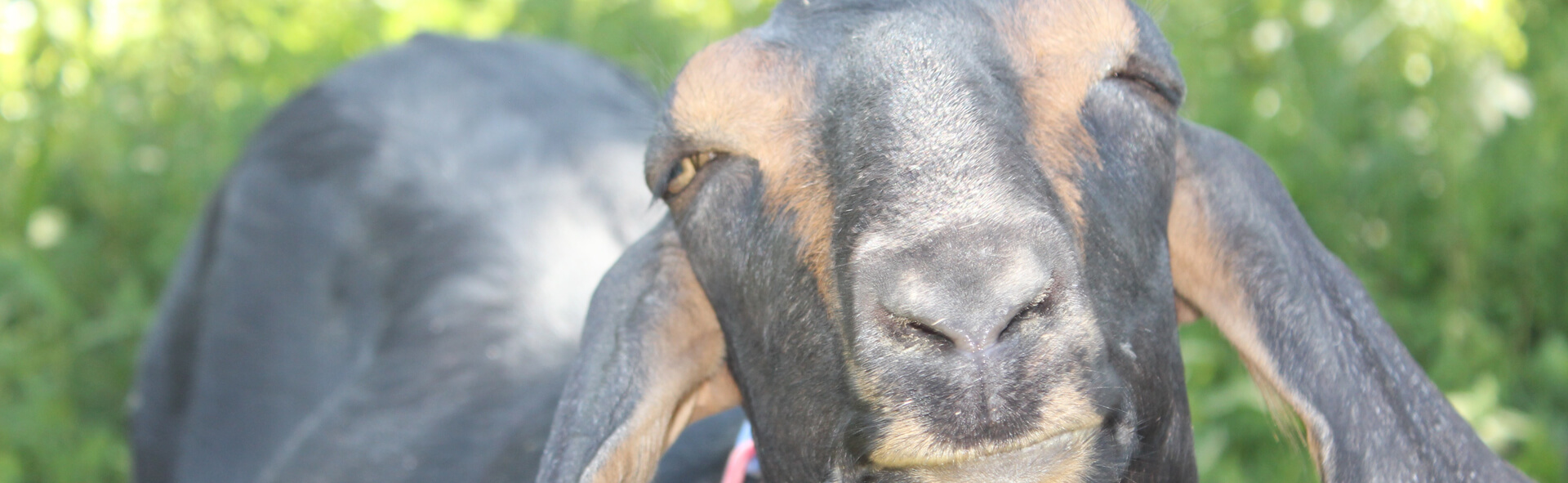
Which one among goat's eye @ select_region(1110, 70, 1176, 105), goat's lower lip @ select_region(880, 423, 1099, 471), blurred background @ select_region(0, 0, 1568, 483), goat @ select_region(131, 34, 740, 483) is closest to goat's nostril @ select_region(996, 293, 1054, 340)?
goat's lower lip @ select_region(880, 423, 1099, 471)

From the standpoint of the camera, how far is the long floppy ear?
7.95ft

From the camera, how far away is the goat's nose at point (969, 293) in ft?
6.69

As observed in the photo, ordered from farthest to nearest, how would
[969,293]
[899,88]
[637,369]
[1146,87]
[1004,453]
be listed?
[637,369], [1146,87], [899,88], [1004,453], [969,293]

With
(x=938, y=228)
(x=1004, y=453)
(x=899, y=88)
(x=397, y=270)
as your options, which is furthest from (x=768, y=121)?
(x=397, y=270)

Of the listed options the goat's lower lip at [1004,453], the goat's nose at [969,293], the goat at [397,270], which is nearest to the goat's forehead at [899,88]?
the goat's nose at [969,293]

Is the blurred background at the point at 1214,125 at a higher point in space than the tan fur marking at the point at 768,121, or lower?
higher

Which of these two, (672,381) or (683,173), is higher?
(683,173)

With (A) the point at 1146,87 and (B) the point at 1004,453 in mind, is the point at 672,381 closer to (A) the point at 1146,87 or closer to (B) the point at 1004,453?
(B) the point at 1004,453

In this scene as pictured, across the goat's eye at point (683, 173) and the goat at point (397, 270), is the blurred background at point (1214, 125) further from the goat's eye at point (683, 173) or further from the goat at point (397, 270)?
the goat's eye at point (683, 173)

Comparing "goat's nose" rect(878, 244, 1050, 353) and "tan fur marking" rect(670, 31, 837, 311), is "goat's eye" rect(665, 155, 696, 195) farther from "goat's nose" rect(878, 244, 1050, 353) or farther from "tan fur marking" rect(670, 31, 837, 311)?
"goat's nose" rect(878, 244, 1050, 353)

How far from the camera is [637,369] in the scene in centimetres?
268

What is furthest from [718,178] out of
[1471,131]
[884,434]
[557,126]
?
[1471,131]

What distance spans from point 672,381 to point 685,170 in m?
0.39

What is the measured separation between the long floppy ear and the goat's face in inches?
5.0
